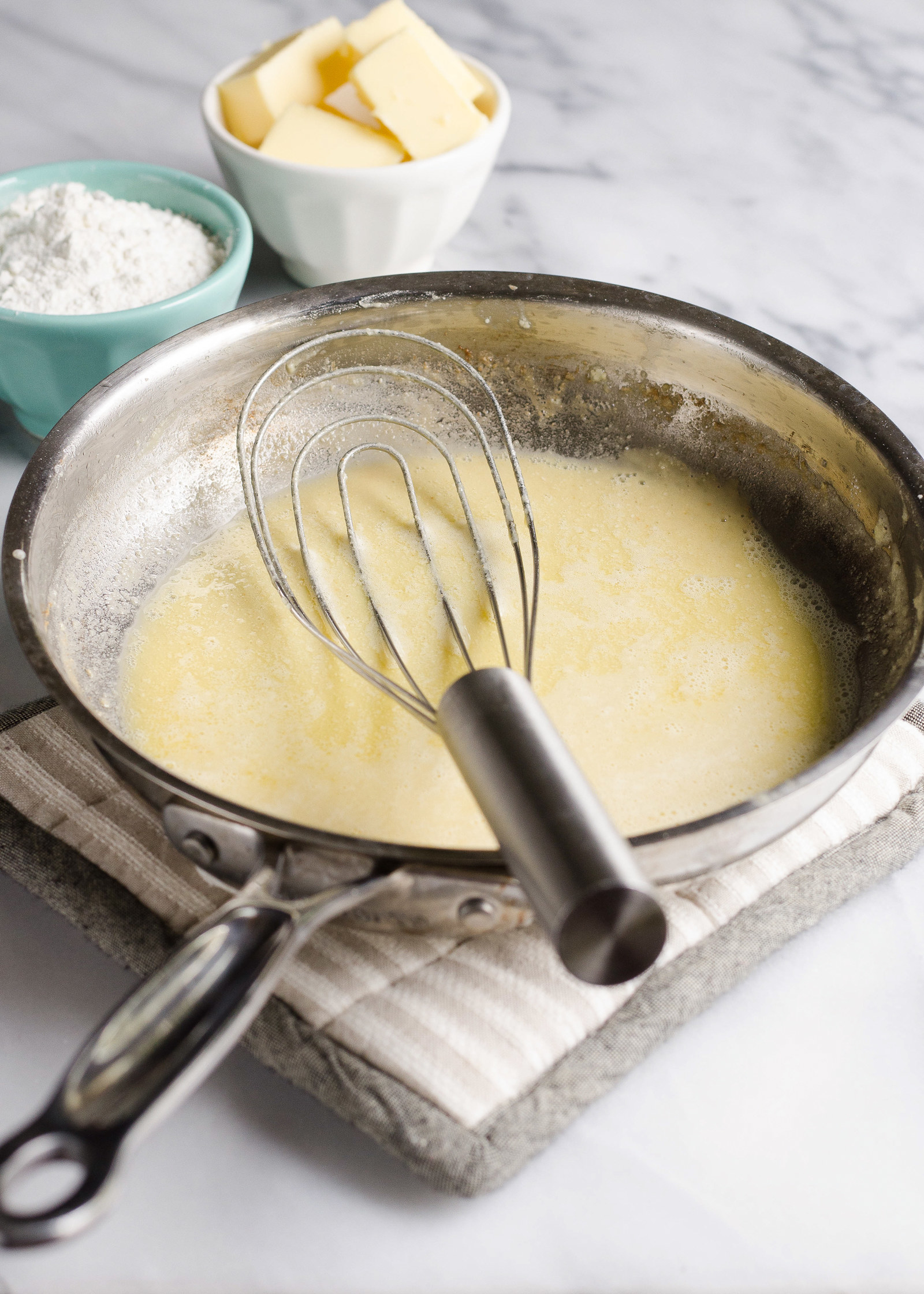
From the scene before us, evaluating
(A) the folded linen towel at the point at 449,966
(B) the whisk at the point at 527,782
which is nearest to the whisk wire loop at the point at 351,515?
(B) the whisk at the point at 527,782

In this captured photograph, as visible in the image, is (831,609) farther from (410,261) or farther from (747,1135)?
(410,261)

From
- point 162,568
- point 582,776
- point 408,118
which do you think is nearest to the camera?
point 582,776

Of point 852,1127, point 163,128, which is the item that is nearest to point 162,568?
point 852,1127

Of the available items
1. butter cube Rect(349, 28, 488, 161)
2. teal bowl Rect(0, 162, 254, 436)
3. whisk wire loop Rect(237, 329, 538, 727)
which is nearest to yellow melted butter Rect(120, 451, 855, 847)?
whisk wire loop Rect(237, 329, 538, 727)

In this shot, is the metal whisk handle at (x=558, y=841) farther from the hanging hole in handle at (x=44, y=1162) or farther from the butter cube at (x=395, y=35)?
the butter cube at (x=395, y=35)

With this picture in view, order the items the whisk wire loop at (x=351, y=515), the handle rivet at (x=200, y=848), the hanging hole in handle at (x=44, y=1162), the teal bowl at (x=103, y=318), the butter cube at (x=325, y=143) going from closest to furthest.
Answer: the hanging hole in handle at (x=44, y=1162)
the handle rivet at (x=200, y=848)
the whisk wire loop at (x=351, y=515)
the teal bowl at (x=103, y=318)
the butter cube at (x=325, y=143)
